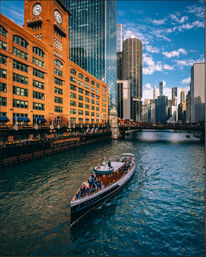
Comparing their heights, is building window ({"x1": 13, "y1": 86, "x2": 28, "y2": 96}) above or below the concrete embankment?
above

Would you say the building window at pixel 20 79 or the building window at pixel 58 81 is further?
the building window at pixel 58 81

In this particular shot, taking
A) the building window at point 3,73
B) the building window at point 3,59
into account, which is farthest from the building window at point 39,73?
the building window at point 3,73

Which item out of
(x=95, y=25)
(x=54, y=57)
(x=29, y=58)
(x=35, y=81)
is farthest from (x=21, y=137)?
(x=95, y=25)

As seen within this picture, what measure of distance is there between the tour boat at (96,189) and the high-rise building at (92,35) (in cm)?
11571

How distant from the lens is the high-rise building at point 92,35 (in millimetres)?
128250

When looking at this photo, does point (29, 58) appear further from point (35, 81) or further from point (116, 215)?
point (116, 215)

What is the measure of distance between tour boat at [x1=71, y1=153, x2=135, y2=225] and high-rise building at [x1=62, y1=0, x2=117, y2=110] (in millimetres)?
115710

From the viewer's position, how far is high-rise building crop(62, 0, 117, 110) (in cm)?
12825

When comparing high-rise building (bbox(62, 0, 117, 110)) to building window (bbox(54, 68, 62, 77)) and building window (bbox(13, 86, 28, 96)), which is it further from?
building window (bbox(13, 86, 28, 96))

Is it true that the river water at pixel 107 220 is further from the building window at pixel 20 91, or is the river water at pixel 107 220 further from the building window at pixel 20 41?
the building window at pixel 20 41

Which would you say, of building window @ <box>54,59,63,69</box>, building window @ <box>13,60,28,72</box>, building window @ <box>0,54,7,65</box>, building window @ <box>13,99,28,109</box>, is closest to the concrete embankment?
building window @ <box>13,99,28,109</box>

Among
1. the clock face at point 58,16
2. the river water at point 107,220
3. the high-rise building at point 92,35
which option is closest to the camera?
the river water at point 107,220

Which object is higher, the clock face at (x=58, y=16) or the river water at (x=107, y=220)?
the clock face at (x=58, y=16)

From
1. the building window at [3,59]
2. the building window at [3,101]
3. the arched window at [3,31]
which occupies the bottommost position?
the building window at [3,101]
